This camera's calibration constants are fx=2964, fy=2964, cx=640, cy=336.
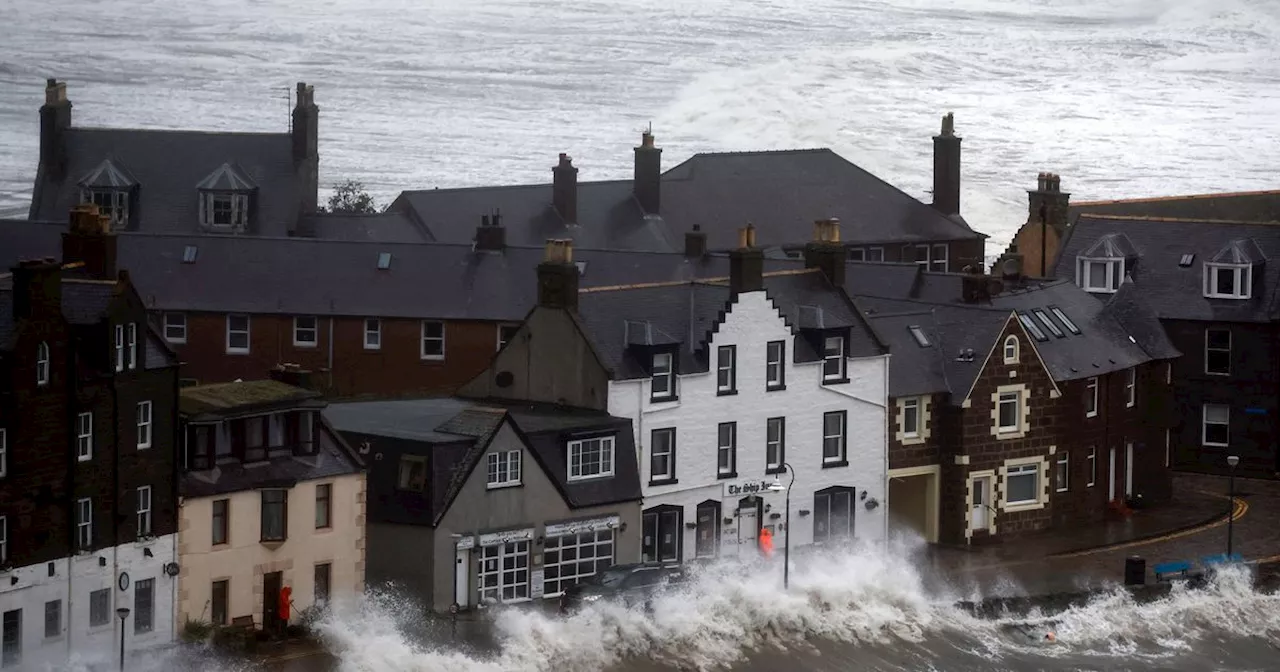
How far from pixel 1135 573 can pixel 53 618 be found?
96.8 feet

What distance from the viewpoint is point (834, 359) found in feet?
251

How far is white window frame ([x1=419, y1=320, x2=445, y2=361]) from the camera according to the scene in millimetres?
87250

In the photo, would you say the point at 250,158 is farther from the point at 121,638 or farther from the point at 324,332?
the point at 121,638

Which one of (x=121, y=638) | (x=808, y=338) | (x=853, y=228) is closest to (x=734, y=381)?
(x=808, y=338)

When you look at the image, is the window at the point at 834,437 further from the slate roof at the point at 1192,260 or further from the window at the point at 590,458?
the slate roof at the point at 1192,260

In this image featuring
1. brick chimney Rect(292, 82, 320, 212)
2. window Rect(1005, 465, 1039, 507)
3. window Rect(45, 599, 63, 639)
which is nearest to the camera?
window Rect(45, 599, 63, 639)

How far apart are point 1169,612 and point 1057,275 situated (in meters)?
20.5

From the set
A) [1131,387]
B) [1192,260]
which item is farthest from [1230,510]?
[1192,260]

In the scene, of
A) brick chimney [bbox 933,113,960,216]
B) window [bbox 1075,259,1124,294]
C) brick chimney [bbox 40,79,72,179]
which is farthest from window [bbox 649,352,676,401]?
brick chimney [bbox 933,113,960,216]

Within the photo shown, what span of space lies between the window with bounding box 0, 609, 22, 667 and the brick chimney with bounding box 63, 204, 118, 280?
1033 centimetres

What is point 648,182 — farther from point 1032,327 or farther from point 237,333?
point 1032,327

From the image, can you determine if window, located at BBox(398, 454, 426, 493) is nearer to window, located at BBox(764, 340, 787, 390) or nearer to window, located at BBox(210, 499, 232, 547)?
window, located at BBox(210, 499, 232, 547)

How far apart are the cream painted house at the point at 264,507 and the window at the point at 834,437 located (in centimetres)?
1493

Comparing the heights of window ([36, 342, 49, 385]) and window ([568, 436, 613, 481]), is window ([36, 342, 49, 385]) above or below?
above
